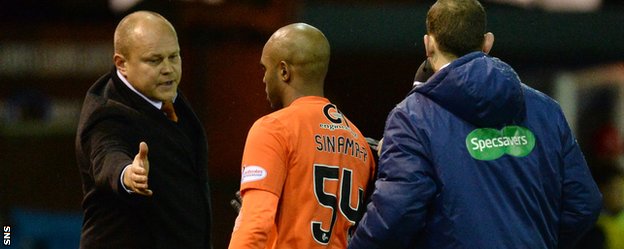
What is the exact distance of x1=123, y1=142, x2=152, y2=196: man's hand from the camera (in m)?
3.38

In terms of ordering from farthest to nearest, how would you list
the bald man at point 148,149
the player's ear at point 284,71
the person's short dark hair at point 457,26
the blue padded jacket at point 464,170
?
the player's ear at point 284,71 → the bald man at point 148,149 → the person's short dark hair at point 457,26 → the blue padded jacket at point 464,170

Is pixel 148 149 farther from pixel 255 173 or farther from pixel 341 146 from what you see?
pixel 341 146

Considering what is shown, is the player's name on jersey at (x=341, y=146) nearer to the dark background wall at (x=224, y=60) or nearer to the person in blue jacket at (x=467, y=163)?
the person in blue jacket at (x=467, y=163)

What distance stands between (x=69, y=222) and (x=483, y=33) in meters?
4.67

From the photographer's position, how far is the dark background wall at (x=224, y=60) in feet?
23.4

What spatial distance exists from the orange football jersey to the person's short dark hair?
537 mm

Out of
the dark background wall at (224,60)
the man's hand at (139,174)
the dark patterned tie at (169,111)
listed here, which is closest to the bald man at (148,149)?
the dark patterned tie at (169,111)

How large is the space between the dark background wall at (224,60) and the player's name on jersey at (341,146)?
2804 mm

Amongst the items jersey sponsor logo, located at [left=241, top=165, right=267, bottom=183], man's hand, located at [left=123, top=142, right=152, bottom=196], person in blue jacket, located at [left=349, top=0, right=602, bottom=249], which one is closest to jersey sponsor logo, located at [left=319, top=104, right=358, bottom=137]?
jersey sponsor logo, located at [left=241, top=165, right=267, bottom=183]

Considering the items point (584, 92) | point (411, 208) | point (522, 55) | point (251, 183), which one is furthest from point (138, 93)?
point (584, 92)

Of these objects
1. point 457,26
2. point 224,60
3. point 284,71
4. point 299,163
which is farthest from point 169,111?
point 224,60

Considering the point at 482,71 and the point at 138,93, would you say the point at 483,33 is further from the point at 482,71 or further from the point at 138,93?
the point at 138,93

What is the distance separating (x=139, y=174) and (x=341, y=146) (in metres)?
0.71

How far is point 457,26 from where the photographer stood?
3406mm
